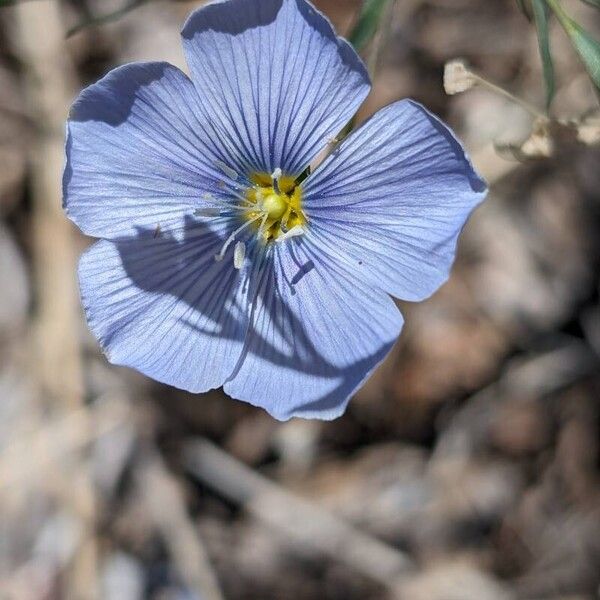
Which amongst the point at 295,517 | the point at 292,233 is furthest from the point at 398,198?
the point at 295,517

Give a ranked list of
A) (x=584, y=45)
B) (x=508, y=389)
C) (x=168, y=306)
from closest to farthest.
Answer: (x=584, y=45), (x=168, y=306), (x=508, y=389)

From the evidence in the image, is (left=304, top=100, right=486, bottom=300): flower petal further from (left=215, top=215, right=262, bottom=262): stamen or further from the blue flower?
(left=215, top=215, right=262, bottom=262): stamen

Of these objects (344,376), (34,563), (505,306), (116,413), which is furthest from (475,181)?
(34,563)

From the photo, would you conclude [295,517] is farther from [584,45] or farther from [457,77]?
[584,45]

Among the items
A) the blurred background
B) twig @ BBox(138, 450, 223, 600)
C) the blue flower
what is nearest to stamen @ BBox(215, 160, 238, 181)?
the blue flower

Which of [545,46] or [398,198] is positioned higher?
[545,46]
